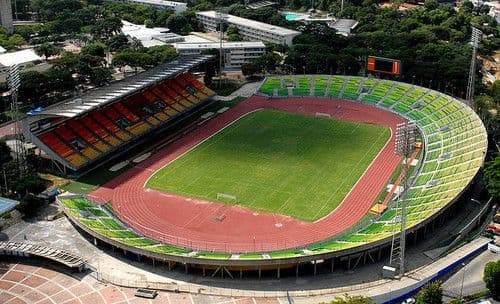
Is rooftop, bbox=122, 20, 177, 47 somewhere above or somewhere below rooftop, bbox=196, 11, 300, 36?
below

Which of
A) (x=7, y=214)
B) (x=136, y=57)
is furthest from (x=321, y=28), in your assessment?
(x=7, y=214)

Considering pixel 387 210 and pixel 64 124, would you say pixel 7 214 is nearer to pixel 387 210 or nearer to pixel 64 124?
pixel 64 124

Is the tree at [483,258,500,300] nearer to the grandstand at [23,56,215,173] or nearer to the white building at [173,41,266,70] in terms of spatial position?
the grandstand at [23,56,215,173]

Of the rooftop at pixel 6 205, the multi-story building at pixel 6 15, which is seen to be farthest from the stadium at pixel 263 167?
the multi-story building at pixel 6 15

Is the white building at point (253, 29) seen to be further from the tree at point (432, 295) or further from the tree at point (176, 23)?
the tree at point (432, 295)

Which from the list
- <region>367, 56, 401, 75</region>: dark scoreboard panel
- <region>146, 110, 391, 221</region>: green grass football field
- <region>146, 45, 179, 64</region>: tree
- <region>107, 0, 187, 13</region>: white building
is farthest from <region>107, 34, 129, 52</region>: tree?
<region>367, 56, 401, 75</region>: dark scoreboard panel
